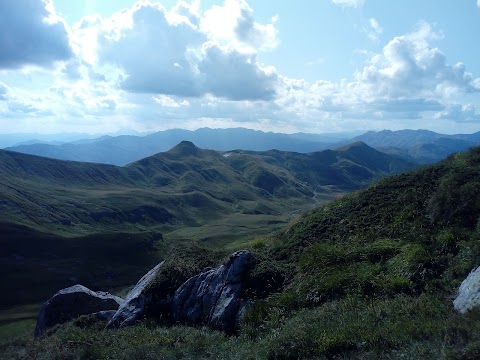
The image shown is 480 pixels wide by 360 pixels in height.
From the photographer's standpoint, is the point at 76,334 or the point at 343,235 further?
the point at 343,235

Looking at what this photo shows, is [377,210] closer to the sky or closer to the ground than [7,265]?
closer to the sky

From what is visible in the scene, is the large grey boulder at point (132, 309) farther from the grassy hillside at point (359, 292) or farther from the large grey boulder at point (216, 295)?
the large grey boulder at point (216, 295)

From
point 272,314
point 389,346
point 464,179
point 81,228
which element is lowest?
point 81,228

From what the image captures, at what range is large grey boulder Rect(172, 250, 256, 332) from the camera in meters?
16.8

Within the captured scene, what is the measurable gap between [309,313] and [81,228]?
Answer: 191m

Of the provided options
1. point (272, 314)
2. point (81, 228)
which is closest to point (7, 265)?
point (81, 228)

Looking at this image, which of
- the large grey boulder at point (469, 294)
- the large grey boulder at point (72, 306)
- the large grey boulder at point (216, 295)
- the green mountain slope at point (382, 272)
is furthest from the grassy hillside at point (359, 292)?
the large grey boulder at point (72, 306)

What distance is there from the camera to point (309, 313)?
13867 millimetres

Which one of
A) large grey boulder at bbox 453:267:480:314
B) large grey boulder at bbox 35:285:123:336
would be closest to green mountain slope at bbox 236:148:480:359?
large grey boulder at bbox 453:267:480:314

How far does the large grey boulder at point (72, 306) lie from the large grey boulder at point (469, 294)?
18.5 m

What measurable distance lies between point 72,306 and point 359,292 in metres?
18.0

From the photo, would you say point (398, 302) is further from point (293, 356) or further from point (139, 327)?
point (139, 327)

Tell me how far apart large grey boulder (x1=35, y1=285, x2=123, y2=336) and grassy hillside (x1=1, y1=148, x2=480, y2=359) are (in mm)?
2175

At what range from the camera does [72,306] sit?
25.3 m
